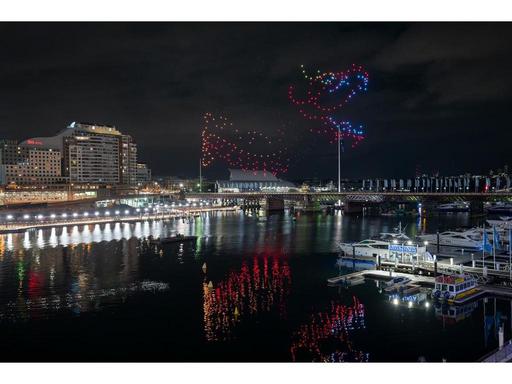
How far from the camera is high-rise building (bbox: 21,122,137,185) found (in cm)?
9469

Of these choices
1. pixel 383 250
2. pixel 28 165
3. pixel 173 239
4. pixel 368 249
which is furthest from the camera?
pixel 28 165

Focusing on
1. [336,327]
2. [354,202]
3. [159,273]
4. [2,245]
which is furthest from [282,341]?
[354,202]

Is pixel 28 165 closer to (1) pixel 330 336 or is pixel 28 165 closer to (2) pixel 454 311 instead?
(1) pixel 330 336

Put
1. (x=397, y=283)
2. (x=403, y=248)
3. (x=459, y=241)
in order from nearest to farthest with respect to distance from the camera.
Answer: (x=397, y=283)
(x=403, y=248)
(x=459, y=241)

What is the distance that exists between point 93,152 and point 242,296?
86.3 meters

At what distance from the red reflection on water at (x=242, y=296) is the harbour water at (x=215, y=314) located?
5 cm

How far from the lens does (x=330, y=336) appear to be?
51.6ft

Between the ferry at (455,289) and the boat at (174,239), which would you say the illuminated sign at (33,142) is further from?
the ferry at (455,289)

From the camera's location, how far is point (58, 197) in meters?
79.1

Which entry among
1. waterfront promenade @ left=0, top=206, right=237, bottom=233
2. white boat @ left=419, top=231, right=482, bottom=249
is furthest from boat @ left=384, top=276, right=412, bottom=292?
waterfront promenade @ left=0, top=206, right=237, bottom=233

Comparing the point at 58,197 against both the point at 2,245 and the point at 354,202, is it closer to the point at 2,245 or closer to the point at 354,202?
the point at 2,245

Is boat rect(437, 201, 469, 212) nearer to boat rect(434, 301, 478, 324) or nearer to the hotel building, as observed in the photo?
boat rect(434, 301, 478, 324)

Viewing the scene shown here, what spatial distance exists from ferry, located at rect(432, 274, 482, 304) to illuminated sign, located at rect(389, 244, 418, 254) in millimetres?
4651

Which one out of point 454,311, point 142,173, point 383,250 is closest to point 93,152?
point 142,173
